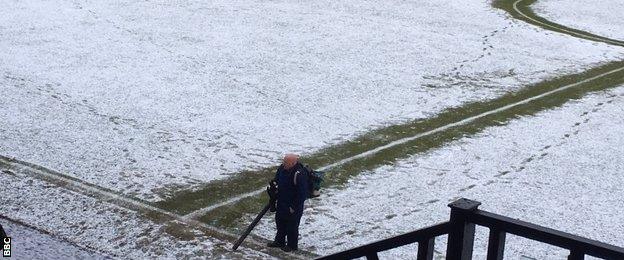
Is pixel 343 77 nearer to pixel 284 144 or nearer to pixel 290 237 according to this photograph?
pixel 284 144

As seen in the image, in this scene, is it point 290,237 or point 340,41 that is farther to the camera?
point 340,41

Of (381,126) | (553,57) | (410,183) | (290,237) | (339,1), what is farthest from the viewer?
(339,1)

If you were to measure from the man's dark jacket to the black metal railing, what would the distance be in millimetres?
6393

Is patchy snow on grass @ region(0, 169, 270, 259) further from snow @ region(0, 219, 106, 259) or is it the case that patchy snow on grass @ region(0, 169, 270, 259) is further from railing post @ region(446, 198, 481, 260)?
railing post @ region(446, 198, 481, 260)

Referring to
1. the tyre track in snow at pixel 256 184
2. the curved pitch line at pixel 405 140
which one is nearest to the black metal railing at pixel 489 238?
the tyre track in snow at pixel 256 184

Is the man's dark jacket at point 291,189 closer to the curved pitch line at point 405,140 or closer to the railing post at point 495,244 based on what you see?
the curved pitch line at point 405,140

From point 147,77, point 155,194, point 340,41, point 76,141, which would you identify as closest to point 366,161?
point 155,194

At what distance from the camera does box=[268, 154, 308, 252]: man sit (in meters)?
12.9

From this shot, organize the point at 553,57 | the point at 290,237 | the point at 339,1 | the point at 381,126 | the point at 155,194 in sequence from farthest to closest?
1. the point at 339,1
2. the point at 553,57
3. the point at 381,126
4. the point at 155,194
5. the point at 290,237

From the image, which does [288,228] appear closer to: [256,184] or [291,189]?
[291,189]

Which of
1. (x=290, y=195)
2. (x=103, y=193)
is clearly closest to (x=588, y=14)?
(x=103, y=193)

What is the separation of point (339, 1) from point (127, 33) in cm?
1331

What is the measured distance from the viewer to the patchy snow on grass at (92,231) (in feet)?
43.0

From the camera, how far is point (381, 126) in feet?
69.4
